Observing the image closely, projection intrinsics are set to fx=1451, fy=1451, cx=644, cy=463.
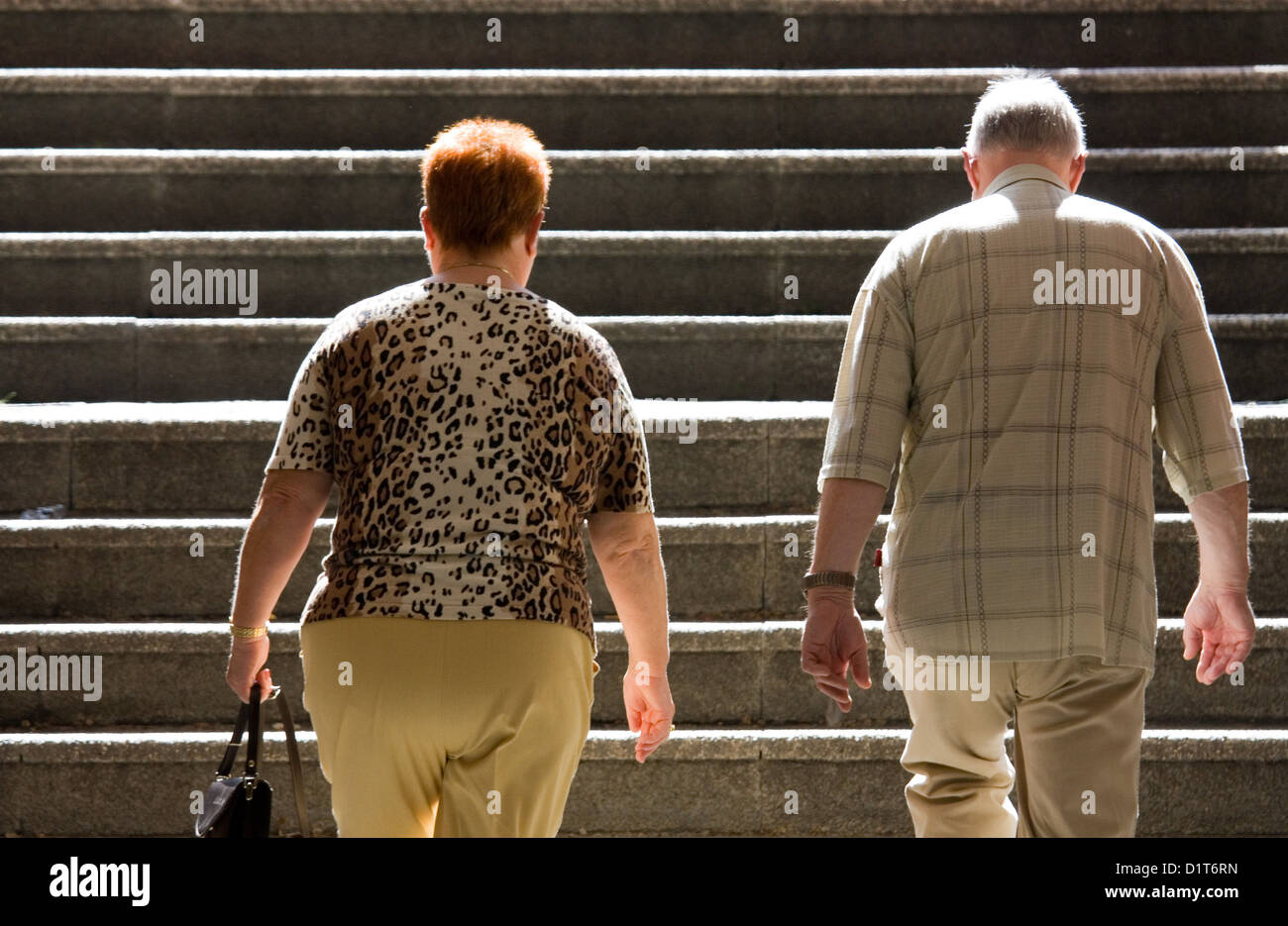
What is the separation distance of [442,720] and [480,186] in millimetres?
823

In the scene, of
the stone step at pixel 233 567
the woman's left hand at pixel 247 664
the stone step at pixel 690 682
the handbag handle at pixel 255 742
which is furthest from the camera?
the stone step at pixel 233 567

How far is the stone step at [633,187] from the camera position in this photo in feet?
17.2

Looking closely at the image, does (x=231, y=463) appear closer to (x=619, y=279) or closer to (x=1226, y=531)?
(x=619, y=279)

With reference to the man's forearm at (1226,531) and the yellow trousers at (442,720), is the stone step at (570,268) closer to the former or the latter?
the man's forearm at (1226,531)

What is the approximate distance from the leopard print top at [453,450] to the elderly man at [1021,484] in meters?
0.53

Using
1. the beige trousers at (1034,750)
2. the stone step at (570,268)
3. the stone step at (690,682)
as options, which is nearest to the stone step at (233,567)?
the stone step at (690,682)

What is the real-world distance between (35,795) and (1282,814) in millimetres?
3315

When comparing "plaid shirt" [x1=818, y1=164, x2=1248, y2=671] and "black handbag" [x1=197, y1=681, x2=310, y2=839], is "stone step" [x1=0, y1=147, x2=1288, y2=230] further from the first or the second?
"black handbag" [x1=197, y1=681, x2=310, y2=839]

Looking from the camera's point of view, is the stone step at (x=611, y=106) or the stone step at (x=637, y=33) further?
the stone step at (x=637, y=33)

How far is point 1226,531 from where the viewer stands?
2.57m

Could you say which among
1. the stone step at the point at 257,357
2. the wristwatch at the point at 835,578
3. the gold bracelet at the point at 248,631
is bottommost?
the gold bracelet at the point at 248,631

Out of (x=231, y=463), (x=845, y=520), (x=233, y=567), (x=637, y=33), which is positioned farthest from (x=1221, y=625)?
(x=637, y=33)
